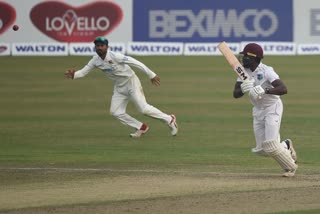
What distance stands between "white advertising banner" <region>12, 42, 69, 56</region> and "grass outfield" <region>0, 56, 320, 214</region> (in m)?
8.03

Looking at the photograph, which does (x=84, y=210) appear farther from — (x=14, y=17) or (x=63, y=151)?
(x=14, y=17)

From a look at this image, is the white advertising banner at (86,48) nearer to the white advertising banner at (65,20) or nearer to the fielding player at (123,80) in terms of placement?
the white advertising banner at (65,20)

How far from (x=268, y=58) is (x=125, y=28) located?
20.7 feet

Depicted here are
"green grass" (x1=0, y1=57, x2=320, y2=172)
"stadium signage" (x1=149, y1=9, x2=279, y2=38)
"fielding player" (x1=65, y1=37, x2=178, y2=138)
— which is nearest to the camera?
"green grass" (x1=0, y1=57, x2=320, y2=172)

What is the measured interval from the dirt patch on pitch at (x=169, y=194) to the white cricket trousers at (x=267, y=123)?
53 centimetres

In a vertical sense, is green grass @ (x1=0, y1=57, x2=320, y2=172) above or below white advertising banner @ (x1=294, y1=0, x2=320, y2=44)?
below

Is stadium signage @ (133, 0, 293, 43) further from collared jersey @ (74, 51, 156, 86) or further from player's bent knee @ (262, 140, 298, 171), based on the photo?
player's bent knee @ (262, 140, 298, 171)

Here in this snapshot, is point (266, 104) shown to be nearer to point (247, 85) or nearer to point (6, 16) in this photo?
point (247, 85)

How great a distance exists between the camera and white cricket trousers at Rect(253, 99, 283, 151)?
13.4 metres

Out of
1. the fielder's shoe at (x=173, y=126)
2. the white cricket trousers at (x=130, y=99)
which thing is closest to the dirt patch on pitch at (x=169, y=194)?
the white cricket trousers at (x=130, y=99)

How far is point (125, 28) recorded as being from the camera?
41.6m

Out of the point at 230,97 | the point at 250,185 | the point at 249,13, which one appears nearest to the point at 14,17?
the point at 249,13

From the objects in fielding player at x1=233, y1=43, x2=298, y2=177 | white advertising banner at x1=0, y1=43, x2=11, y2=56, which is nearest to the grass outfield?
fielding player at x1=233, y1=43, x2=298, y2=177

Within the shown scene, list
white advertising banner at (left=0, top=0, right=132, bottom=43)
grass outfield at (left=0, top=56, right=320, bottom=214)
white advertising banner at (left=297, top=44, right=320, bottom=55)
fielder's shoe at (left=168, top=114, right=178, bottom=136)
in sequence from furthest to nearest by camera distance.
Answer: white advertising banner at (left=0, top=0, right=132, bottom=43)
white advertising banner at (left=297, top=44, right=320, bottom=55)
fielder's shoe at (left=168, top=114, right=178, bottom=136)
grass outfield at (left=0, top=56, right=320, bottom=214)
